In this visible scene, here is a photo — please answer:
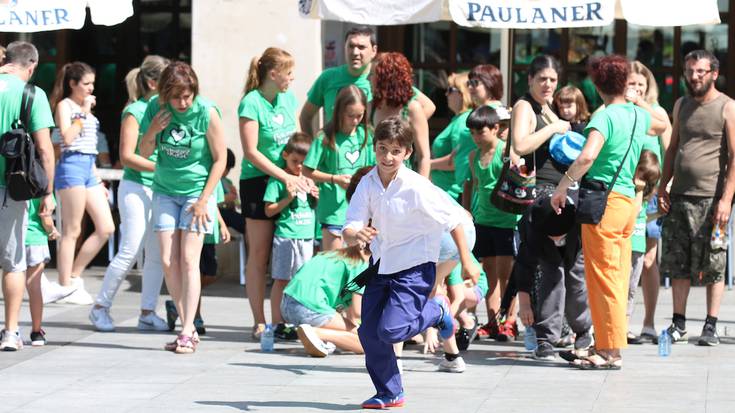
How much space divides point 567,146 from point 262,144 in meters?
2.17

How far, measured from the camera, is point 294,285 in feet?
30.0

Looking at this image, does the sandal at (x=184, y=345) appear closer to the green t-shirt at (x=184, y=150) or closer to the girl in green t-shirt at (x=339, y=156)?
the green t-shirt at (x=184, y=150)

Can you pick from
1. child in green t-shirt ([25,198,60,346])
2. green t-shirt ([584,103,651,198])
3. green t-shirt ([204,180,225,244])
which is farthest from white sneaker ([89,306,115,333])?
green t-shirt ([584,103,651,198])

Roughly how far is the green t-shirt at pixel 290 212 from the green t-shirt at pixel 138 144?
32.8 inches

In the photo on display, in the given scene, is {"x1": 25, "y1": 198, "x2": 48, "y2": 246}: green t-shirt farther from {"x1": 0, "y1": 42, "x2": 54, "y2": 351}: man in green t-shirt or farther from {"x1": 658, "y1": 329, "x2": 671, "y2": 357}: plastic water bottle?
{"x1": 658, "y1": 329, "x2": 671, "y2": 357}: plastic water bottle

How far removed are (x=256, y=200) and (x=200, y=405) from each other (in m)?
2.68

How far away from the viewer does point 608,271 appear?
859cm

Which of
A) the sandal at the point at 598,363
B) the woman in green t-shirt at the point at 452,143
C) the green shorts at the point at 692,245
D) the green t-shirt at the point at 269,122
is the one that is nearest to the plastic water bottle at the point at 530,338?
the sandal at the point at 598,363

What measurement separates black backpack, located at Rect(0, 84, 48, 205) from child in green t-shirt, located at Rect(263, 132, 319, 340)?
1545mm

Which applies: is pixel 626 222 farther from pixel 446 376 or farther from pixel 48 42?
pixel 48 42

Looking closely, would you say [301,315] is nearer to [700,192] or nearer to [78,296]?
[700,192]

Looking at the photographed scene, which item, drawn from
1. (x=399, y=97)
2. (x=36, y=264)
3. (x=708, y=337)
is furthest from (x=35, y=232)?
(x=708, y=337)

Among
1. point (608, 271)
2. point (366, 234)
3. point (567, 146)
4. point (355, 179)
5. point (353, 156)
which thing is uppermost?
point (567, 146)

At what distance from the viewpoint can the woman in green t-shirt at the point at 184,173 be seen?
30.6 feet
